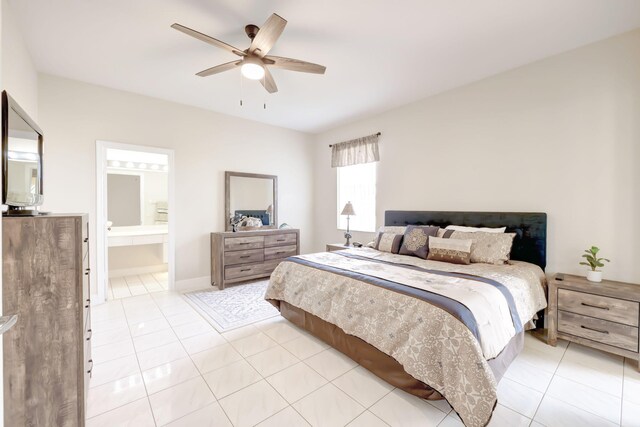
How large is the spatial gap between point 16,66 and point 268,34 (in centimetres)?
220

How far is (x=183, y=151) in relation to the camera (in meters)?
3.99

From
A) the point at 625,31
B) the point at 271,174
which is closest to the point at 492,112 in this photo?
the point at 625,31

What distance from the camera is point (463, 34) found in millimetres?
2332

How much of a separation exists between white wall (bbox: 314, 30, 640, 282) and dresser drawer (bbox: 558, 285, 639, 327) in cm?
43

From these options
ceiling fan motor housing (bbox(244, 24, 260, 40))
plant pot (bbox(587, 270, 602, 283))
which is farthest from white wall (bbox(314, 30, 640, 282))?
ceiling fan motor housing (bbox(244, 24, 260, 40))

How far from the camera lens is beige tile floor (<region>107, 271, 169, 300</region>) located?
3816 mm

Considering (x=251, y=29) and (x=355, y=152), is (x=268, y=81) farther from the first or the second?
(x=355, y=152)

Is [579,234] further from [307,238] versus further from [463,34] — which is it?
[307,238]

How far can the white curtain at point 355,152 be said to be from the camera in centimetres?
434

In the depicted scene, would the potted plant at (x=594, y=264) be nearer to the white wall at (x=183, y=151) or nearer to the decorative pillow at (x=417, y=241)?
the decorative pillow at (x=417, y=241)

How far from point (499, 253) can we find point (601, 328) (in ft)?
2.85

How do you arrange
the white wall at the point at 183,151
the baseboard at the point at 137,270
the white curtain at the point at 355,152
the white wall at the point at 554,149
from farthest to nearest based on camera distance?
the baseboard at the point at 137,270, the white curtain at the point at 355,152, the white wall at the point at 183,151, the white wall at the point at 554,149

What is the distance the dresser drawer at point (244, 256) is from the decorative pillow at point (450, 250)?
2579 mm

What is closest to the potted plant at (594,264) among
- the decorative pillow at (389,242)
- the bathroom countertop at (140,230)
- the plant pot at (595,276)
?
the plant pot at (595,276)
